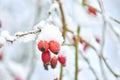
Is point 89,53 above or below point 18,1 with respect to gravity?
below

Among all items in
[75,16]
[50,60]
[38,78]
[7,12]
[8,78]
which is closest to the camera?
[50,60]

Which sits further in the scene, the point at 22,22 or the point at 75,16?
Answer: the point at 22,22

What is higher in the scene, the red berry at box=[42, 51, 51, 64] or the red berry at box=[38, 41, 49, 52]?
the red berry at box=[38, 41, 49, 52]

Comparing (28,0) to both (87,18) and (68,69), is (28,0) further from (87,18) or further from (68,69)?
(87,18)

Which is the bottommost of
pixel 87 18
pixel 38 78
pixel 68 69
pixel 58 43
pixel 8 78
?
pixel 38 78

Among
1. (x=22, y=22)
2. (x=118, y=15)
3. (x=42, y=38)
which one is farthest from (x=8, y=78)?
(x=42, y=38)
